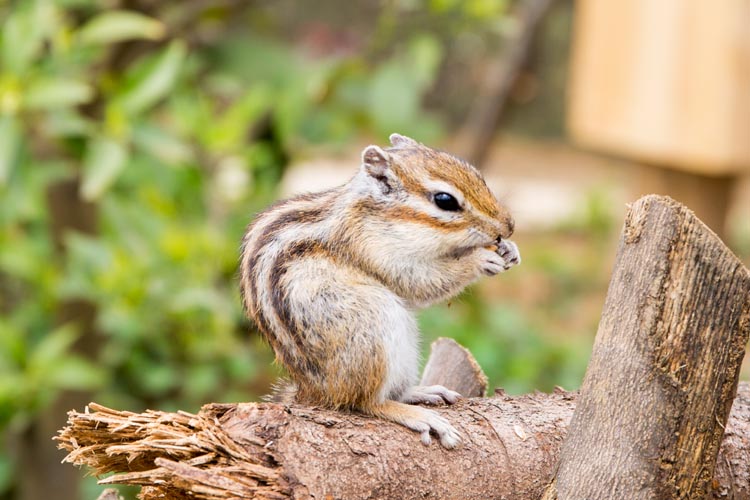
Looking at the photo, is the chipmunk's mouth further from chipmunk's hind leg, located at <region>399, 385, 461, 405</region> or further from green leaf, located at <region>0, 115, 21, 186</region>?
green leaf, located at <region>0, 115, 21, 186</region>

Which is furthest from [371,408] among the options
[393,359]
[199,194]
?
[199,194]

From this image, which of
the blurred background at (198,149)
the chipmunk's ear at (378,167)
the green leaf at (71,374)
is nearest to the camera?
the chipmunk's ear at (378,167)

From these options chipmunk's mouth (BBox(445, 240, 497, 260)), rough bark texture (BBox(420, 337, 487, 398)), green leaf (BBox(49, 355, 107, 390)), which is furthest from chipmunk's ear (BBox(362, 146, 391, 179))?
green leaf (BBox(49, 355, 107, 390))

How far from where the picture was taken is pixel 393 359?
1.75 meters

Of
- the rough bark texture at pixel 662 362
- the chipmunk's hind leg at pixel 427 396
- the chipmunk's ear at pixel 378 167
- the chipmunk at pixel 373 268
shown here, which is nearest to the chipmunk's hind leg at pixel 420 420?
the chipmunk at pixel 373 268

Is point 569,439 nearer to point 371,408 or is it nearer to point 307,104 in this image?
point 371,408

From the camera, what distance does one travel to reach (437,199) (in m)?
1.94

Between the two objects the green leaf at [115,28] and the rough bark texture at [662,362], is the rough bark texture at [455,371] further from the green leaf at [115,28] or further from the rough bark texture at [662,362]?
the green leaf at [115,28]

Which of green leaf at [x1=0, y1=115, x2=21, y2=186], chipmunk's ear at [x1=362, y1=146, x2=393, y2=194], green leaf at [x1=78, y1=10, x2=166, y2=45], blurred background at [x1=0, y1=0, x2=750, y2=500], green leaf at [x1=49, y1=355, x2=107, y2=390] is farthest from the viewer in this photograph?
green leaf at [x1=49, y1=355, x2=107, y2=390]

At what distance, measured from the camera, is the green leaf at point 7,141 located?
8.77 ft

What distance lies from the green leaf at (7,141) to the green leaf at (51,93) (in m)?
0.08

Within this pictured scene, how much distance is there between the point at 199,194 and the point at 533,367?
164 cm

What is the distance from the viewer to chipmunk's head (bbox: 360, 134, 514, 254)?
194 centimetres

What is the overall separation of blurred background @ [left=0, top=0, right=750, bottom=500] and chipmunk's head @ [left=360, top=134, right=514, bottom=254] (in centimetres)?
110
